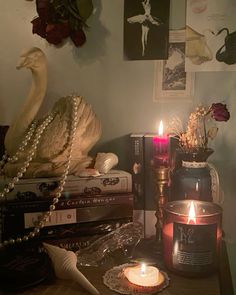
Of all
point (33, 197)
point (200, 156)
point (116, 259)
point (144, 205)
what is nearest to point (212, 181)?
point (200, 156)

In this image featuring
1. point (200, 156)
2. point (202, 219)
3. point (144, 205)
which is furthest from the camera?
point (144, 205)

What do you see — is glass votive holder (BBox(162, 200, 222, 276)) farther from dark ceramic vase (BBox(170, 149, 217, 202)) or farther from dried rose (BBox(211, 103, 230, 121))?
dried rose (BBox(211, 103, 230, 121))

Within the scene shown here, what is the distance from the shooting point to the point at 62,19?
3.15 feet

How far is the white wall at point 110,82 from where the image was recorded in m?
0.97

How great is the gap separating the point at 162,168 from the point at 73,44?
45 centimetres

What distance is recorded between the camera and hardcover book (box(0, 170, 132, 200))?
2.49 ft

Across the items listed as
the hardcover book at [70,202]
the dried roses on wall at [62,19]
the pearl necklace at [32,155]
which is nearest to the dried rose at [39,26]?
the dried roses on wall at [62,19]

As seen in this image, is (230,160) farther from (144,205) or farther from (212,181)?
(144,205)

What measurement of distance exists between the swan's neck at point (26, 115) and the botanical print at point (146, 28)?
0.83 ft

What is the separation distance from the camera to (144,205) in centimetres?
93

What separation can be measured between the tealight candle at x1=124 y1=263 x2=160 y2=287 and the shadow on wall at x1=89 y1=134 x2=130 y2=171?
1.26 ft

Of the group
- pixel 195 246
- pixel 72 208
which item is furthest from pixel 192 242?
pixel 72 208

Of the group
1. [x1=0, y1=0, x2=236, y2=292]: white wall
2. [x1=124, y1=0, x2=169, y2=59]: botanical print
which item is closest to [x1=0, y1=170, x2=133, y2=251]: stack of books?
[x1=0, y1=0, x2=236, y2=292]: white wall

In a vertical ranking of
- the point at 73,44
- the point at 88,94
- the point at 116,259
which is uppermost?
the point at 73,44
